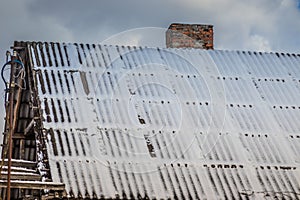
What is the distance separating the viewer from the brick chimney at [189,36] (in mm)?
15211

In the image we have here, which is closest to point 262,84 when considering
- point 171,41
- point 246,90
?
point 246,90

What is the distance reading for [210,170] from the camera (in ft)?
35.7

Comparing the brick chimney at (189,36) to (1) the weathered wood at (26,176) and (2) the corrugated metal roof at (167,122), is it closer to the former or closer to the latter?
(2) the corrugated metal roof at (167,122)

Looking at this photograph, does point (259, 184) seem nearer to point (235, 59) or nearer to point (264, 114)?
point (264, 114)

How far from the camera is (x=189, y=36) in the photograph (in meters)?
15.4

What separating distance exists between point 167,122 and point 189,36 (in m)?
4.18

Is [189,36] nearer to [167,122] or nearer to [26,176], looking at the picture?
[167,122]

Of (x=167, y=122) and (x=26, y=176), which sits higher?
(x=167, y=122)

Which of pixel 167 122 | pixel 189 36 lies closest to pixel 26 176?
pixel 167 122

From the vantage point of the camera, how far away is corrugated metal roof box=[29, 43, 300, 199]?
10.4 meters

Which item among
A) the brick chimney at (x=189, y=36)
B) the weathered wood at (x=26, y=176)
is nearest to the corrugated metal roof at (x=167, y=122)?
the weathered wood at (x=26, y=176)

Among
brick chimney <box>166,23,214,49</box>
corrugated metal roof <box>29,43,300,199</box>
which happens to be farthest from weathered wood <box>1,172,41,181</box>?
brick chimney <box>166,23,214,49</box>

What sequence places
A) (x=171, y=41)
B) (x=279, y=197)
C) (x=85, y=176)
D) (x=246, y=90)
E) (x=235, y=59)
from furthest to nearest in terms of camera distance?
(x=171, y=41) → (x=235, y=59) → (x=246, y=90) → (x=279, y=197) → (x=85, y=176)

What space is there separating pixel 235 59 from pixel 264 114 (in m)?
2.10
